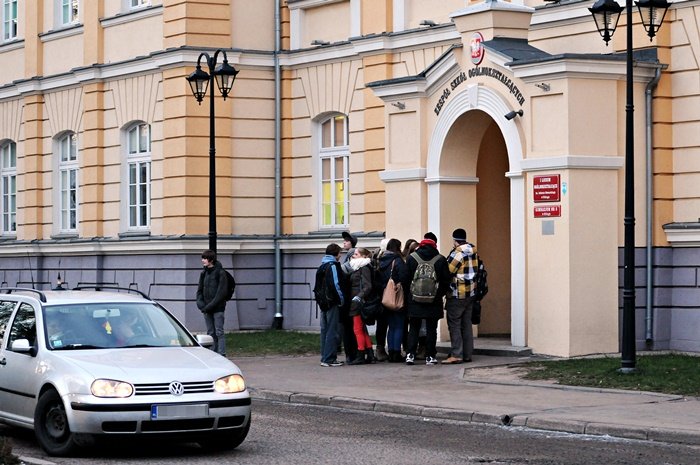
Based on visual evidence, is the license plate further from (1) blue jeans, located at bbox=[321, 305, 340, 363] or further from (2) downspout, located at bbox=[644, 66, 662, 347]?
(2) downspout, located at bbox=[644, 66, 662, 347]

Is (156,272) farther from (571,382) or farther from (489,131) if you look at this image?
(571,382)

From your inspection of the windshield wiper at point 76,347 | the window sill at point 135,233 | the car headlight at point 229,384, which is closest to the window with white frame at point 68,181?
the window sill at point 135,233

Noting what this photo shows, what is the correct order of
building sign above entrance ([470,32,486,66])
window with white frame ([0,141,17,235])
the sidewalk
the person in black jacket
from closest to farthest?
the sidewalk < building sign above entrance ([470,32,486,66]) < the person in black jacket < window with white frame ([0,141,17,235])

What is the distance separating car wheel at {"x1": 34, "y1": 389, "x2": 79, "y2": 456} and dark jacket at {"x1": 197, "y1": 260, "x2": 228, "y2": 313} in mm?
9854

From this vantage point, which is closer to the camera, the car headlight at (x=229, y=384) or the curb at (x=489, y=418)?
the car headlight at (x=229, y=384)

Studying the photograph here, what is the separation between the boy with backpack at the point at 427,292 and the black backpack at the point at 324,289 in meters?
1.18

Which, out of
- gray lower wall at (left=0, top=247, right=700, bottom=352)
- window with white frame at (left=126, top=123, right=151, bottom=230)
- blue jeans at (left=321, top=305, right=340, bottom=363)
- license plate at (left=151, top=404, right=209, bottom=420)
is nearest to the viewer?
license plate at (left=151, top=404, right=209, bottom=420)

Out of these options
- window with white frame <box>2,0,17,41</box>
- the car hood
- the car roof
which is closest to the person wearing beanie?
the car roof

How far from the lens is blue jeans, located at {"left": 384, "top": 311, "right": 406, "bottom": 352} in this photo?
22141mm

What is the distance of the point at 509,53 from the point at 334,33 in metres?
7.63

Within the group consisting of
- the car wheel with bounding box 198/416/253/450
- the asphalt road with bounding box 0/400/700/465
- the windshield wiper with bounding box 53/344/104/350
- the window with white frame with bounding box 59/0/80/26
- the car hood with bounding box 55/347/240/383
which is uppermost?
the window with white frame with bounding box 59/0/80/26

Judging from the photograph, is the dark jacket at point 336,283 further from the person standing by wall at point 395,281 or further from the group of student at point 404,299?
the person standing by wall at point 395,281

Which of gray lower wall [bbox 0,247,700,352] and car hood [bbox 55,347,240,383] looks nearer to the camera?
car hood [bbox 55,347,240,383]

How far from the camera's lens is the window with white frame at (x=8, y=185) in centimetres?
3706
